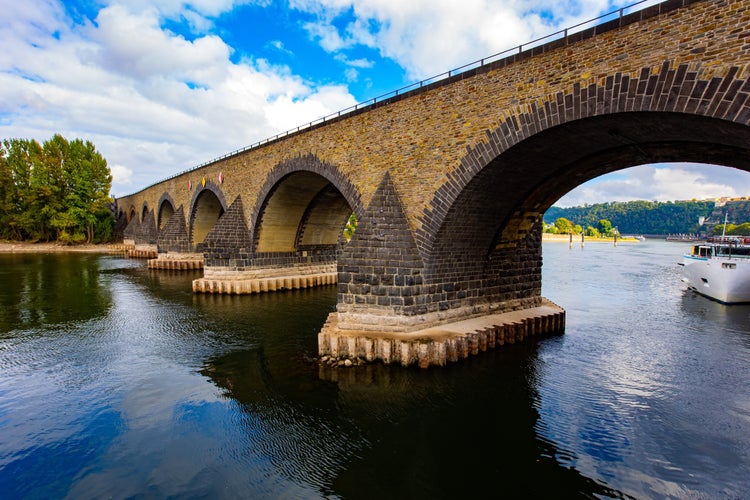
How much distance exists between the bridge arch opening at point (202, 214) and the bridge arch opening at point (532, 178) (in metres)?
27.9

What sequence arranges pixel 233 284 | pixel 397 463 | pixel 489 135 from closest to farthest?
pixel 397 463, pixel 489 135, pixel 233 284

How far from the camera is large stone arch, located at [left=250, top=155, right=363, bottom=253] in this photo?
22.5 m

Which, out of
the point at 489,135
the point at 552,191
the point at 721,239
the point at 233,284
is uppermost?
the point at 489,135

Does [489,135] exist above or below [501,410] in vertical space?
above

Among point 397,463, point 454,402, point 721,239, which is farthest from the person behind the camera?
point 721,239

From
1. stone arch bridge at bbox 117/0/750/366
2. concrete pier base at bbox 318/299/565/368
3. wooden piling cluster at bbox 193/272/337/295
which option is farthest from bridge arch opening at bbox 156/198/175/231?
concrete pier base at bbox 318/299/565/368

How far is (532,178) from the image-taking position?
41.6 feet

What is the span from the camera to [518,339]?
47.3ft

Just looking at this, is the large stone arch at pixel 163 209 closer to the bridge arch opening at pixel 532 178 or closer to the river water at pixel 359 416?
the river water at pixel 359 416

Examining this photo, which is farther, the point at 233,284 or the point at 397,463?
the point at 233,284

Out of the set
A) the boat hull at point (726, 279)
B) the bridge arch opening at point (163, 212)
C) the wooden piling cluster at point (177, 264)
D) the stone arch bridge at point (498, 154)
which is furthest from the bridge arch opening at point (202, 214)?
the boat hull at point (726, 279)

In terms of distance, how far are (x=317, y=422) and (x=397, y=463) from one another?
7.72 ft

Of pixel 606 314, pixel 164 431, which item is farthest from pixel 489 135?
pixel 606 314

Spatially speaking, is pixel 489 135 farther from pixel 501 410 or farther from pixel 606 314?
pixel 606 314
